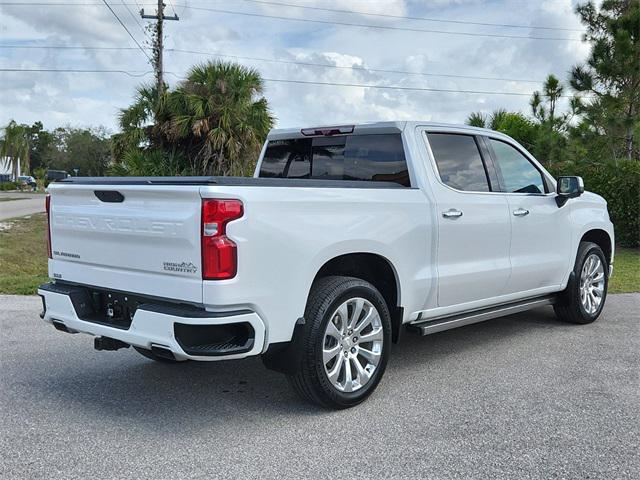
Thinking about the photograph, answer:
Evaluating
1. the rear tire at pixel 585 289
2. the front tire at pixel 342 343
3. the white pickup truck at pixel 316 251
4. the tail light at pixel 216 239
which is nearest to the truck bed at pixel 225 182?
the white pickup truck at pixel 316 251

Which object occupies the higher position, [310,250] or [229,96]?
[229,96]

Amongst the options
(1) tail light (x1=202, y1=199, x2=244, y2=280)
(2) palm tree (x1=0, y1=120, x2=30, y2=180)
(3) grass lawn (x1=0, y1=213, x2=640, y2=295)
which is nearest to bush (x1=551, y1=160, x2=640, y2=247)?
(3) grass lawn (x1=0, y1=213, x2=640, y2=295)

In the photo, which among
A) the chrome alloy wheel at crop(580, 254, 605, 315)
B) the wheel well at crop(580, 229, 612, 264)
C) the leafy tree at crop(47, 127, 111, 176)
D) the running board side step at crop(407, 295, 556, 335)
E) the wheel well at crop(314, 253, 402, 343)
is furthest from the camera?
the leafy tree at crop(47, 127, 111, 176)

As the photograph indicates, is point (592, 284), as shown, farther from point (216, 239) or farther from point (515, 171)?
point (216, 239)

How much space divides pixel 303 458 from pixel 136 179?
6.53 ft

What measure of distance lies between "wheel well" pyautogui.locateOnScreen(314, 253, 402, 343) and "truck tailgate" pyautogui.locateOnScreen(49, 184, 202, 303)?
43.5 inches

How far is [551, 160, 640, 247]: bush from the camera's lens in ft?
47.0

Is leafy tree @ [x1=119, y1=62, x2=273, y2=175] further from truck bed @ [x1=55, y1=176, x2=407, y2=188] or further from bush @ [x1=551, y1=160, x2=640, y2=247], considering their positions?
truck bed @ [x1=55, y1=176, x2=407, y2=188]

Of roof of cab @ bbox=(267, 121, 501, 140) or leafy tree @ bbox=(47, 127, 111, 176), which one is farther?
leafy tree @ bbox=(47, 127, 111, 176)

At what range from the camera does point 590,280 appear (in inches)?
279

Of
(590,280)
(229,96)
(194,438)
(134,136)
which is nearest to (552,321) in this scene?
(590,280)

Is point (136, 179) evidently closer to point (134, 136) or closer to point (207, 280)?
point (207, 280)

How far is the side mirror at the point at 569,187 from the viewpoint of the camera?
6227mm

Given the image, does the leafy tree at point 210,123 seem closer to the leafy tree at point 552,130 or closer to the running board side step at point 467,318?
the leafy tree at point 552,130
